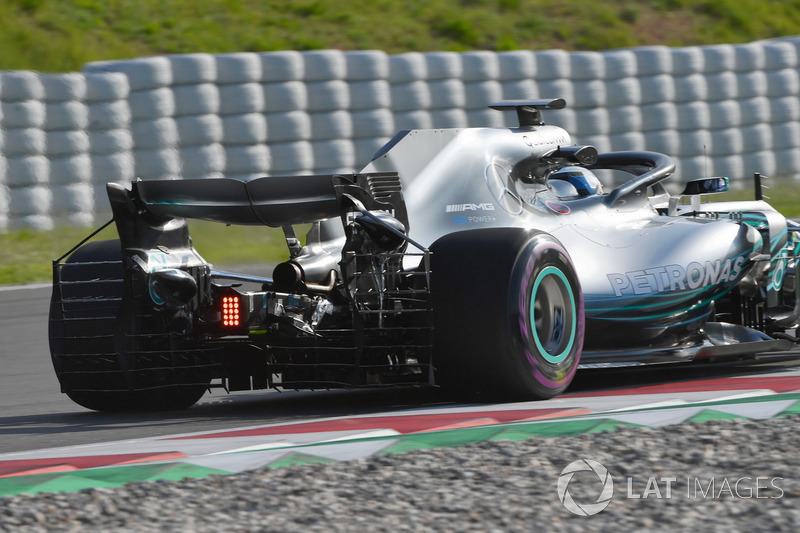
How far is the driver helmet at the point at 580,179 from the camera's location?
729cm

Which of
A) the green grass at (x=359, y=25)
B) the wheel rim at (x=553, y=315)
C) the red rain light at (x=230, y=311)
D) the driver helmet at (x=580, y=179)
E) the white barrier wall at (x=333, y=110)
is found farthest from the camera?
the green grass at (x=359, y=25)

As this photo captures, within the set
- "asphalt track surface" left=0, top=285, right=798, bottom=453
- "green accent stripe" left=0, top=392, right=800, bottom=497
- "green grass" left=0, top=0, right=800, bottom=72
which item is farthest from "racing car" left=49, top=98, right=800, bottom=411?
"green grass" left=0, top=0, right=800, bottom=72

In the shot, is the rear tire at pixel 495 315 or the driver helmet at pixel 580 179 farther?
the driver helmet at pixel 580 179

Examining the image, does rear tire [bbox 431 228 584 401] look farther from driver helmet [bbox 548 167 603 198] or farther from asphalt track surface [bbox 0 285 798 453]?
driver helmet [bbox 548 167 603 198]

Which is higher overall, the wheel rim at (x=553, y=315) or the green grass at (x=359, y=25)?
the green grass at (x=359, y=25)

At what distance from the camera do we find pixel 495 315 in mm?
5656

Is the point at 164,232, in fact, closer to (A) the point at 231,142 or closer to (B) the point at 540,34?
(A) the point at 231,142

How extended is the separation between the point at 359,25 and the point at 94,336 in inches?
484

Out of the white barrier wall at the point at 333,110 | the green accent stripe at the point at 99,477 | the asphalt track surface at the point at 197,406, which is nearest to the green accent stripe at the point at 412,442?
the green accent stripe at the point at 99,477

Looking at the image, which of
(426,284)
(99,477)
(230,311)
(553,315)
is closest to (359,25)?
(230,311)

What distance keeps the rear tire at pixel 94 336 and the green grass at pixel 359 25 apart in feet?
30.8

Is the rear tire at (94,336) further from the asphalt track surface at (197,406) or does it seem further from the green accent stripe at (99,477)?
the green accent stripe at (99,477)

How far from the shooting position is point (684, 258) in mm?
6844

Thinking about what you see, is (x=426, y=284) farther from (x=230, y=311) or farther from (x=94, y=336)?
(x=94, y=336)
